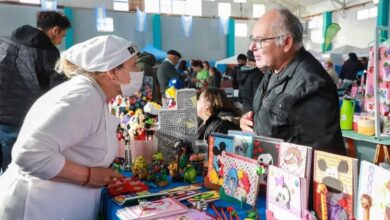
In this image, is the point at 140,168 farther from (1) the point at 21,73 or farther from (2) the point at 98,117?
(1) the point at 21,73

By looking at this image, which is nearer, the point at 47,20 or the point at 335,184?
the point at 335,184

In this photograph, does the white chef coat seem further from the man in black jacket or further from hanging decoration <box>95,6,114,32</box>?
hanging decoration <box>95,6,114,32</box>

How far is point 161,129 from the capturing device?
204 centimetres

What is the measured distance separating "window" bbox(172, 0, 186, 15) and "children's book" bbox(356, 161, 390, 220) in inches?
626

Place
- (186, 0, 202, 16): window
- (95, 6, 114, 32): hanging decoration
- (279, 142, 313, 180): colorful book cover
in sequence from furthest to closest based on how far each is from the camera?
(186, 0, 202, 16): window < (95, 6, 114, 32): hanging decoration < (279, 142, 313, 180): colorful book cover

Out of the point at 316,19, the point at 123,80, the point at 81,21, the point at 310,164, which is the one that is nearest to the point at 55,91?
the point at 123,80

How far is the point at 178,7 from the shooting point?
642 inches

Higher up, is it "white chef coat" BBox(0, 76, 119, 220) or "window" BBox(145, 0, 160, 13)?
"window" BBox(145, 0, 160, 13)

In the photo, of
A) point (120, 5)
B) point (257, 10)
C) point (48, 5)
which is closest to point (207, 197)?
point (48, 5)

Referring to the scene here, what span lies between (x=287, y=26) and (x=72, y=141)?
1.04 m

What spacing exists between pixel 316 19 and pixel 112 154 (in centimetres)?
1813

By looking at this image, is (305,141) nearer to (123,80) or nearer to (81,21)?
(123,80)

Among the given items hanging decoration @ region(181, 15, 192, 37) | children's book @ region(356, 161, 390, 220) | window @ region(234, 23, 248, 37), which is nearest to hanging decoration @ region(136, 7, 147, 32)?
hanging decoration @ region(181, 15, 192, 37)

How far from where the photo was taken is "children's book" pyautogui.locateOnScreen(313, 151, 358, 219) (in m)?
1.01
